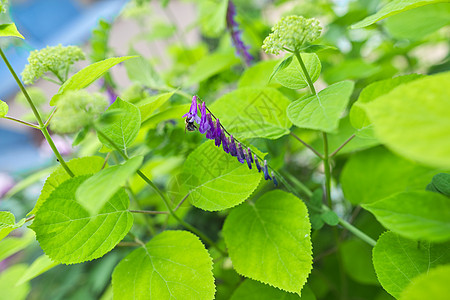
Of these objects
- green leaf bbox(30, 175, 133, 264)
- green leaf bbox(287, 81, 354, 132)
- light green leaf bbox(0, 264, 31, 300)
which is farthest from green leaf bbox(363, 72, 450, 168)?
light green leaf bbox(0, 264, 31, 300)

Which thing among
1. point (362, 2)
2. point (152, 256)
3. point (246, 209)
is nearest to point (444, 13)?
point (362, 2)

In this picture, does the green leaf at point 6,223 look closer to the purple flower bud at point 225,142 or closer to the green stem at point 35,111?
the green stem at point 35,111

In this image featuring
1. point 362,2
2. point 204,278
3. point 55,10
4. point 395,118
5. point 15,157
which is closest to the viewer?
point 395,118

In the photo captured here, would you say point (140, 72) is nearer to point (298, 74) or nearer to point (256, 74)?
point (256, 74)

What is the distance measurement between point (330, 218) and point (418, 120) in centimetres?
22

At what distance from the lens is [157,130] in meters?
0.56

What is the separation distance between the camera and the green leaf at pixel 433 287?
204mm

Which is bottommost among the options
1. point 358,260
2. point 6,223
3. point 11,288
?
point 358,260

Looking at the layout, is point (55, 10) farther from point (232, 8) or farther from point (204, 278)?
point (204, 278)

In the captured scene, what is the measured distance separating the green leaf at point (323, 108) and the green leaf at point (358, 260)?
0.30m

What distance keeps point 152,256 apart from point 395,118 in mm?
285

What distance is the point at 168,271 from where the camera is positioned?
347 millimetres

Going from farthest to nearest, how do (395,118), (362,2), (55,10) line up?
(55,10)
(362,2)
(395,118)

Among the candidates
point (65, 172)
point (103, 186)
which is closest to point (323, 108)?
point (103, 186)
